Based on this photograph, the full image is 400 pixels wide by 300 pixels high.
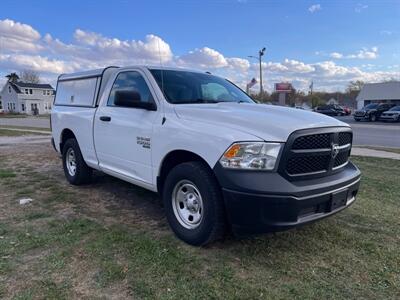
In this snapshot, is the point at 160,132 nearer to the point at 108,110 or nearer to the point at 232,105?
the point at 232,105

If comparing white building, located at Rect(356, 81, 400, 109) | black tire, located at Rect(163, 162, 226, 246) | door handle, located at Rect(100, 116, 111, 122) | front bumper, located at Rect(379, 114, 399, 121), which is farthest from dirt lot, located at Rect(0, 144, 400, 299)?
white building, located at Rect(356, 81, 400, 109)

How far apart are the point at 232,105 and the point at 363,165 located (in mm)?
5758

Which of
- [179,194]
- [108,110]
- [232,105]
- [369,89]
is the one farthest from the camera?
[369,89]

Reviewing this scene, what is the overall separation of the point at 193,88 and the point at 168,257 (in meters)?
2.19

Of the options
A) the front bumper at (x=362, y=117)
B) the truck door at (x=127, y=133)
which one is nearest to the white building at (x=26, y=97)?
the front bumper at (x=362, y=117)

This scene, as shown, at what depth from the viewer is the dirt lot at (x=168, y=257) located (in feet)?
9.71

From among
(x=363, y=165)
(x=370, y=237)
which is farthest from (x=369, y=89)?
(x=370, y=237)

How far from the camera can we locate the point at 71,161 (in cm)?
645

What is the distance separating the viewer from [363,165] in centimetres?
862

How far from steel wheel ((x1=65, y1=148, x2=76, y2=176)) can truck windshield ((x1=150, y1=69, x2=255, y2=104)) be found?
261 centimetres

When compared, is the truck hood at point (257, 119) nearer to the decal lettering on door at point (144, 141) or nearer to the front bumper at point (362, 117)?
the decal lettering on door at point (144, 141)

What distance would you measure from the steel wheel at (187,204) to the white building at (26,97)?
7302 cm

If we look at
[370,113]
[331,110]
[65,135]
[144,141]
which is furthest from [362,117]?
[144,141]

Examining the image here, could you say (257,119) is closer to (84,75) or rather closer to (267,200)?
(267,200)
